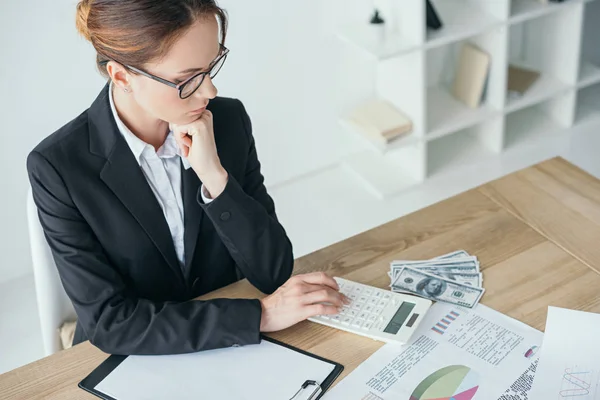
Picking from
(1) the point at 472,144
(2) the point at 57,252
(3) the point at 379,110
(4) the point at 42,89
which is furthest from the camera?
(1) the point at 472,144

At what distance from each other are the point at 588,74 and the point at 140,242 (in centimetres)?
284

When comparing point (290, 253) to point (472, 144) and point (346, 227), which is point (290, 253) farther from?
point (472, 144)

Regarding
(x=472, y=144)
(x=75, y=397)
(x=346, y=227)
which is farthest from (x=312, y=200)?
(x=75, y=397)

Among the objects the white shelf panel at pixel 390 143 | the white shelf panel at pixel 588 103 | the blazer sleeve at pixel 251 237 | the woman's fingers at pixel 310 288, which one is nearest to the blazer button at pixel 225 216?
the blazer sleeve at pixel 251 237

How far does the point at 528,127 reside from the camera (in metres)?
3.79

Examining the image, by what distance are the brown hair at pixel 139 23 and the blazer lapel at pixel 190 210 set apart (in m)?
0.31

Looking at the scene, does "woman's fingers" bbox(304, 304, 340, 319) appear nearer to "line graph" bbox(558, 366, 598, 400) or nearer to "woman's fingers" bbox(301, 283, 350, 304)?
"woman's fingers" bbox(301, 283, 350, 304)

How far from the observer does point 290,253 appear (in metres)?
1.73

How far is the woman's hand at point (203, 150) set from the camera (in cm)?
159

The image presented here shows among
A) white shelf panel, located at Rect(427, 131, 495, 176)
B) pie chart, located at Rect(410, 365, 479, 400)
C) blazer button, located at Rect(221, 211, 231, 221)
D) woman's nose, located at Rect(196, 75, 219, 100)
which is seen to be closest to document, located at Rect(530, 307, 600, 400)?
pie chart, located at Rect(410, 365, 479, 400)

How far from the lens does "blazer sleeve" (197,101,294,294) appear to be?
162cm

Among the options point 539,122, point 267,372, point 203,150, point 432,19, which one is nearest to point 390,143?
point 432,19

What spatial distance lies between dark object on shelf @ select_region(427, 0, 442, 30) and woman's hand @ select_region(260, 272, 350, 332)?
6.38 feet

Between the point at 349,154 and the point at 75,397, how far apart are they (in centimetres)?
251
